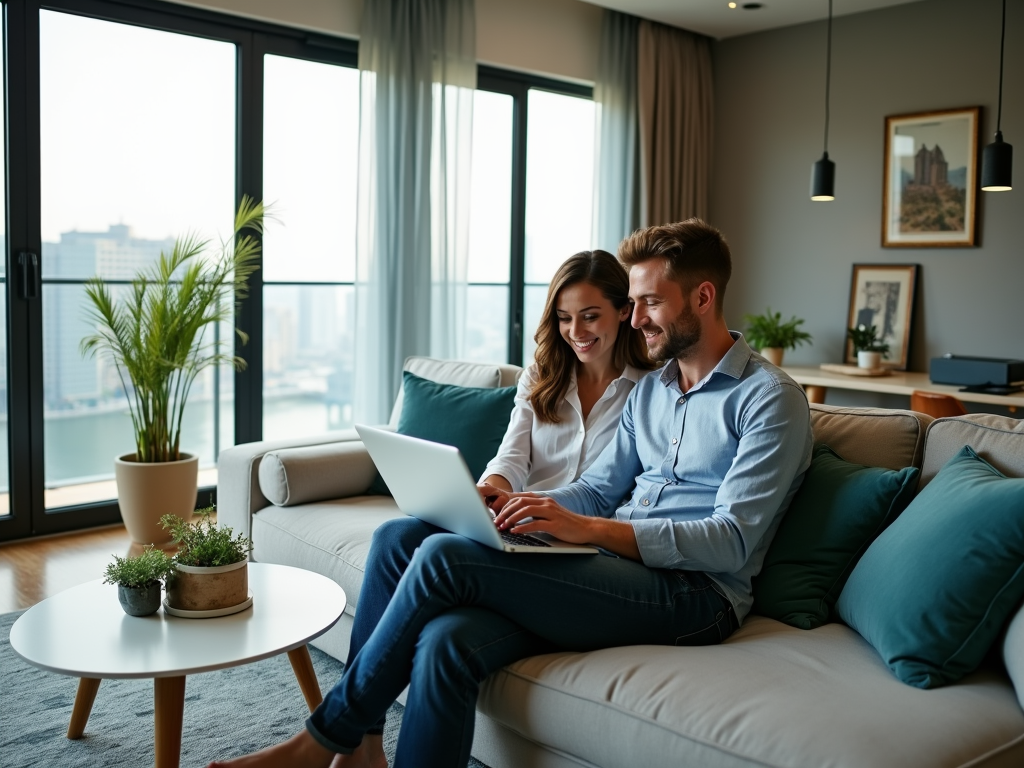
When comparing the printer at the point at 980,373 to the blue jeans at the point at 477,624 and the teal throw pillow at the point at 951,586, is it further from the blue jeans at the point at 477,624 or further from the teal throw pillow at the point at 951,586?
the blue jeans at the point at 477,624

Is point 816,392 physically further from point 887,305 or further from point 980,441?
point 980,441

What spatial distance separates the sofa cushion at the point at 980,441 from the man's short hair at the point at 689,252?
21.5 inches

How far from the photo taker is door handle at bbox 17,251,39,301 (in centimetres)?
377

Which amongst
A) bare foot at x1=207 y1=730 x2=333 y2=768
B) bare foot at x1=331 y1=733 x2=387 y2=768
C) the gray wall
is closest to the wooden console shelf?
the gray wall

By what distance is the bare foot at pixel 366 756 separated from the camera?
1.82 meters

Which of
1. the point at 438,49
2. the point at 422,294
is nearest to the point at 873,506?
the point at 422,294

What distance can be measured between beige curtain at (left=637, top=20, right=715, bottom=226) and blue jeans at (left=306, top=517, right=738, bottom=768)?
4.07 m

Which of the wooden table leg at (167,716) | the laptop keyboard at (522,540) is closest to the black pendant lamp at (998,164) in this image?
the laptop keyboard at (522,540)

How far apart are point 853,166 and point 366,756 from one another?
14.8 ft

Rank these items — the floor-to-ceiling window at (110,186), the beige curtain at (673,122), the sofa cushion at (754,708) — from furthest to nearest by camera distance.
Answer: the beige curtain at (673,122), the floor-to-ceiling window at (110,186), the sofa cushion at (754,708)

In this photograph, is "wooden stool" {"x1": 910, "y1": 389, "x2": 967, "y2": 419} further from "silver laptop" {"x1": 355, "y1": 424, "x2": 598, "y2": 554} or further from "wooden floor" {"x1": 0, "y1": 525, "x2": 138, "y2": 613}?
"wooden floor" {"x1": 0, "y1": 525, "x2": 138, "y2": 613}

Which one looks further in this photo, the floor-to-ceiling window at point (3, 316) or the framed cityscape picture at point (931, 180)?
the framed cityscape picture at point (931, 180)

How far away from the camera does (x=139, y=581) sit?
1.96 metres

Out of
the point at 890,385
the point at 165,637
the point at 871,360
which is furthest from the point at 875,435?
the point at 871,360
